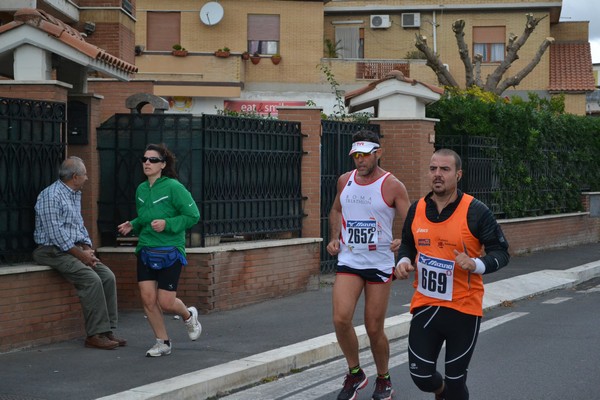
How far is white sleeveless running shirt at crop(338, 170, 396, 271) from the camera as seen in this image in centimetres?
789

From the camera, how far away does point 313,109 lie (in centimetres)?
1425

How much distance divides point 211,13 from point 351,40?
6.78 meters

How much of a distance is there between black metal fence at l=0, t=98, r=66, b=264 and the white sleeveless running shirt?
11.5 ft

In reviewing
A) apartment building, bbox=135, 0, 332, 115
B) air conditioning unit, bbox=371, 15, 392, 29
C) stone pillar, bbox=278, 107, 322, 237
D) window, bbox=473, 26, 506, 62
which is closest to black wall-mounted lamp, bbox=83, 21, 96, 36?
stone pillar, bbox=278, 107, 322, 237

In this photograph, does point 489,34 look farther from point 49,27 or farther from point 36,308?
point 36,308

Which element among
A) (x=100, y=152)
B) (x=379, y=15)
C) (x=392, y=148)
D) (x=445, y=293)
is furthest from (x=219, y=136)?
(x=379, y=15)

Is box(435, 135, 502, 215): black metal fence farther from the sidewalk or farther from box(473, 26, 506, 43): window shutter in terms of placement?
box(473, 26, 506, 43): window shutter

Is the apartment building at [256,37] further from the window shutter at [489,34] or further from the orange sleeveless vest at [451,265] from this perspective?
the orange sleeveless vest at [451,265]

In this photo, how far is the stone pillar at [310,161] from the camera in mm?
14328

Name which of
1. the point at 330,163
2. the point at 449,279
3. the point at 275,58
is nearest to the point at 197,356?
the point at 449,279

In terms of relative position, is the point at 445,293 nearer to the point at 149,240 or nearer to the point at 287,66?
the point at 149,240

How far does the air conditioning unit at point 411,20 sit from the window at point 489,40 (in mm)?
2266

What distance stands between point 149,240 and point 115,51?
12.7 metres

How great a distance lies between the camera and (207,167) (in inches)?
487
